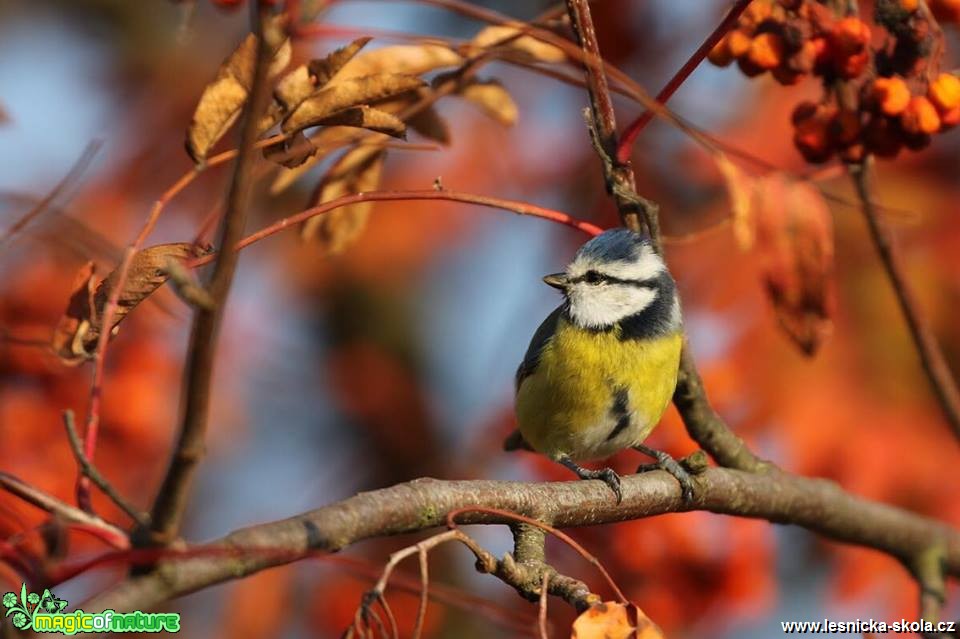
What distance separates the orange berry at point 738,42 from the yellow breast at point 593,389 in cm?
104

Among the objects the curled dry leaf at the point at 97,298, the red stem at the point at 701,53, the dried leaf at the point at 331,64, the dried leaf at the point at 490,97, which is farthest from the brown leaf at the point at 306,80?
the dried leaf at the point at 490,97

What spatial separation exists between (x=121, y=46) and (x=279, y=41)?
4.54 meters

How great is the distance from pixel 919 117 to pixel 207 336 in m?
1.71

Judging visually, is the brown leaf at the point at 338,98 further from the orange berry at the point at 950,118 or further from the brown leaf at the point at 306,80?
the orange berry at the point at 950,118

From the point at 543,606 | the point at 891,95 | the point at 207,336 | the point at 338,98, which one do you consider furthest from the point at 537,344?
the point at 207,336

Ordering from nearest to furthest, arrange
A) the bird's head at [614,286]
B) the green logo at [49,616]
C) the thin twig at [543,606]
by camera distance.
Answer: the green logo at [49,616] < the thin twig at [543,606] < the bird's head at [614,286]

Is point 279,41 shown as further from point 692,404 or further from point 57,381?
point 57,381

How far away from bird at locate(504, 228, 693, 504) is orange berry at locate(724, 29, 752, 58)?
32.7 inches

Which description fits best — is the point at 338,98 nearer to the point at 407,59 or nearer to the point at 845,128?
the point at 407,59

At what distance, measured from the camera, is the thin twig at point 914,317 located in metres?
2.62

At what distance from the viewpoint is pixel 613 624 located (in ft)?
5.19

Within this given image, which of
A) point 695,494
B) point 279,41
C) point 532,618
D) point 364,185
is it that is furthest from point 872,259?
point 279,41

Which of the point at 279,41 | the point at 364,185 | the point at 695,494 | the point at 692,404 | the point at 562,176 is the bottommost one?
the point at 279,41

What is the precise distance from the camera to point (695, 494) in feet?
7.72
